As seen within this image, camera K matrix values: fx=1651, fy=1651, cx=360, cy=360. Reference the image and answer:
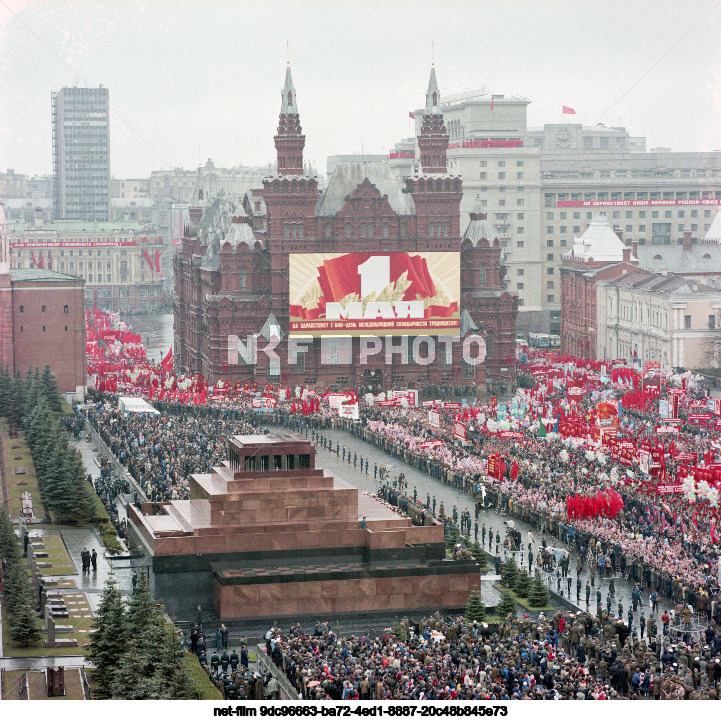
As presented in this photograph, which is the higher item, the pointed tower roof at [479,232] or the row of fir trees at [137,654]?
the pointed tower roof at [479,232]

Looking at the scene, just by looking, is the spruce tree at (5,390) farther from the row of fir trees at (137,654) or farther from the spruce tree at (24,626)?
the row of fir trees at (137,654)

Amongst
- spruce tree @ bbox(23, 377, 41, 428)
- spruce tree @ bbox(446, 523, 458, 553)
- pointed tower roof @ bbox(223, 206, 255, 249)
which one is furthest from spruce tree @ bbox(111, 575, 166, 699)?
pointed tower roof @ bbox(223, 206, 255, 249)

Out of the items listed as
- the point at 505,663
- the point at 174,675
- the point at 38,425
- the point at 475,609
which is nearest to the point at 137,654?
the point at 174,675

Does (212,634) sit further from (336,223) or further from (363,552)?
(336,223)

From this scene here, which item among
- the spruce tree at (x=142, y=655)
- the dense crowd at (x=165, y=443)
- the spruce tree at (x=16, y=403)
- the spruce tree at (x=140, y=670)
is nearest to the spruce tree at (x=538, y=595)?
the spruce tree at (x=142, y=655)

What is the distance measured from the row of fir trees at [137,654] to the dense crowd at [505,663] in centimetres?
346

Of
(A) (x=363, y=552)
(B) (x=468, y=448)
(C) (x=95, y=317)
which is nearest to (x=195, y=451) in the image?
(B) (x=468, y=448)

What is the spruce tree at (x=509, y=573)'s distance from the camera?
177 ft

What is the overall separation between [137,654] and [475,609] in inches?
568

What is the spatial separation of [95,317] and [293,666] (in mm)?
113224

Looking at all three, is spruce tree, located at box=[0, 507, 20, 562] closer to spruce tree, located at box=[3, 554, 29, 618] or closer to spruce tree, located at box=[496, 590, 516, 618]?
spruce tree, located at box=[3, 554, 29, 618]

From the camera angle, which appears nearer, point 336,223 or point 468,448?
point 468,448

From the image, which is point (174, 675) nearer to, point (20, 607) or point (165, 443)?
point (20, 607)

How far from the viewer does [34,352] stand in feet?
344
